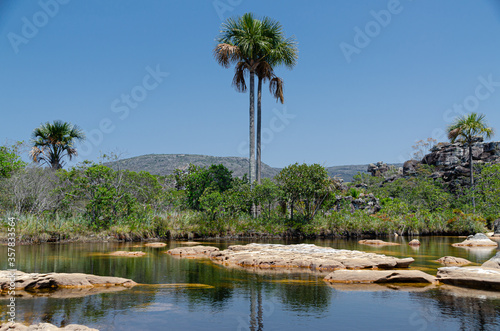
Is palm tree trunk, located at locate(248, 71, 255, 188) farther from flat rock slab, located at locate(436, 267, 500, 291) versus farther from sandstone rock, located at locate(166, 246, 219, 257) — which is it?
flat rock slab, located at locate(436, 267, 500, 291)

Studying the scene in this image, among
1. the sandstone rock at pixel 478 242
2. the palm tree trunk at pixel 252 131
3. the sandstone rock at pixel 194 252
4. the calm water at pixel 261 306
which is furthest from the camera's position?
the palm tree trunk at pixel 252 131

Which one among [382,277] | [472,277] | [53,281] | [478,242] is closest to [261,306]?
[382,277]

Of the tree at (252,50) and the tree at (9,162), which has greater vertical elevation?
the tree at (252,50)

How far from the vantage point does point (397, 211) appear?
105 ft

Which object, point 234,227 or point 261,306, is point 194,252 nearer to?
point 261,306

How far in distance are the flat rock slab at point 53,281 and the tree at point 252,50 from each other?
70.0 feet

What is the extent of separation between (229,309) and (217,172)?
79.9 feet

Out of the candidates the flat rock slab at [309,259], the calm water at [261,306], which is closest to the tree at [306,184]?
the flat rock slab at [309,259]

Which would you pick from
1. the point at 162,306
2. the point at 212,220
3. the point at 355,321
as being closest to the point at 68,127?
the point at 212,220

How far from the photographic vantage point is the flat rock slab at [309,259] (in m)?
11.9

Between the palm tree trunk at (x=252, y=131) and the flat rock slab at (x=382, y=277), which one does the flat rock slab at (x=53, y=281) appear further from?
the palm tree trunk at (x=252, y=131)

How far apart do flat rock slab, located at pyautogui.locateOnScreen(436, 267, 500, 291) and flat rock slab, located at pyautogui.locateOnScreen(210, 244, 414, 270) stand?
2.04 metres

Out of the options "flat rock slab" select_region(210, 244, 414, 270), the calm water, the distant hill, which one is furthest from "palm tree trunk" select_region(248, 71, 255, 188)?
the distant hill

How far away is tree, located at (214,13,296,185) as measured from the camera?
1212 inches
